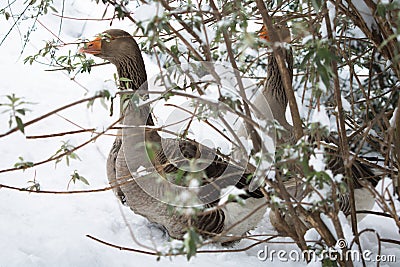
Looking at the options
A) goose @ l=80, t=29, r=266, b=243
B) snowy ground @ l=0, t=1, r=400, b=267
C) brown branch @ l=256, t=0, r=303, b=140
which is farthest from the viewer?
goose @ l=80, t=29, r=266, b=243

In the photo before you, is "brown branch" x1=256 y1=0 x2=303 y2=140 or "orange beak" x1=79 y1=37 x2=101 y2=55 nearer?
"brown branch" x1=256 y1=0 x2=303 y2=140

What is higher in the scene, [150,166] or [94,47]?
[94,47]

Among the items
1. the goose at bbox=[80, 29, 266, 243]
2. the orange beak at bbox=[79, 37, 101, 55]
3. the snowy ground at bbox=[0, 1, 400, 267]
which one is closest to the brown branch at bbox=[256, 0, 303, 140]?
the snowy ground at bbox=[0, 1, 400, 267]

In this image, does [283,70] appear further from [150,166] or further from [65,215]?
[65,215]

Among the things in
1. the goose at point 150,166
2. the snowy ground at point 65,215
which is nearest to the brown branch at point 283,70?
the snowy ground at point 65,215

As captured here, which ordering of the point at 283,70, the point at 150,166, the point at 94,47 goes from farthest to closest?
1. the point at 94,47
2. the point at 150,166
3. the point at 283,70

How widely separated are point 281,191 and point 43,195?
116cm

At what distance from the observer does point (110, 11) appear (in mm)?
3871

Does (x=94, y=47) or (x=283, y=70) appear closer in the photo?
(x=283, y=70)

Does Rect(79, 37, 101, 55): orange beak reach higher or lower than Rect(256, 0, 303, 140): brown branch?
higher

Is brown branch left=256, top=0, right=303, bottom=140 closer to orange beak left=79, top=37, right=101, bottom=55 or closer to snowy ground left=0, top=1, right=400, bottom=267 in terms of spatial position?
snowy ground left=0, top=1, right=400, bottom=267

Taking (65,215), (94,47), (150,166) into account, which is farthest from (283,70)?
(65,215)

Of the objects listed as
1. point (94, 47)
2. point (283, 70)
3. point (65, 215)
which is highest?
point (94, 47)

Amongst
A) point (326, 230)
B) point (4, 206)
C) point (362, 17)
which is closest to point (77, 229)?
point (4, 206)
